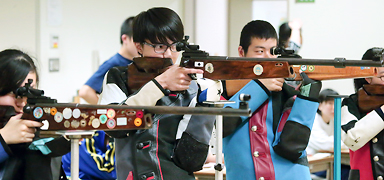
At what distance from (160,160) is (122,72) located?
0.36 metres

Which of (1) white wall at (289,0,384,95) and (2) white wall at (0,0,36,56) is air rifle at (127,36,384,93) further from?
(1) white wall at (289,0,384,95)

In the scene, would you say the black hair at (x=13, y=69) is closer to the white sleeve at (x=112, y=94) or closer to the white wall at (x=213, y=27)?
the white sleeve at (x=112, y=94)

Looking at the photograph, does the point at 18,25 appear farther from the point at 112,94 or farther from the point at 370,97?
the point at 370,97

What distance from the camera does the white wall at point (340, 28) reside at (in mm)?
3891

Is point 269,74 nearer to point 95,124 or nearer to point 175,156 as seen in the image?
point 175,156

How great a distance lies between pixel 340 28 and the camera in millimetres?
4141

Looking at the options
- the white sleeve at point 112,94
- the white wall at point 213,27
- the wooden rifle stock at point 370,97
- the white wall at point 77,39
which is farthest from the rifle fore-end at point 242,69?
the white wall at point 213,27

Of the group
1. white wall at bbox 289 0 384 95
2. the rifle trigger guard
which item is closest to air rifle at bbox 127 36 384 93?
the rifle trigger guard

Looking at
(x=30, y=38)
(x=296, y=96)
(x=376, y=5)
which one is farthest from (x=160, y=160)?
(x=376, y=5)

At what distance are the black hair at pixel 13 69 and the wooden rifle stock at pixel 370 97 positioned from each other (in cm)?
148

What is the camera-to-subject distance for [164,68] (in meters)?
1.54

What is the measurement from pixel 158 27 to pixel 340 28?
3010 millimetres

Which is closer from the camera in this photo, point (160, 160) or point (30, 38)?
point (160, 160)

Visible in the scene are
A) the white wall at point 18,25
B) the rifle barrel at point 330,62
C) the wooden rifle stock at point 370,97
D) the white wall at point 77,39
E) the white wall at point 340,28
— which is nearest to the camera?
the rifle barrel at point 330,62
